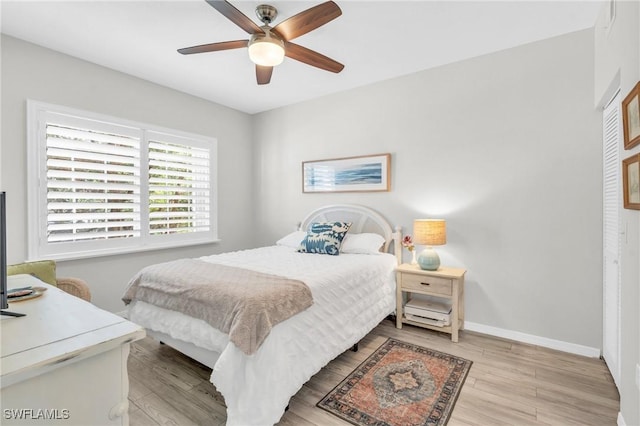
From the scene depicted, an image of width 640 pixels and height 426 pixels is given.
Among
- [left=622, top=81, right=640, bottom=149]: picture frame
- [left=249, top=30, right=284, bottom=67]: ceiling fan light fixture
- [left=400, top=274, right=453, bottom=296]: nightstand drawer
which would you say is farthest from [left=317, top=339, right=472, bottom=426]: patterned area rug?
[left=249, top=30, right=284, bottom=67]: ceiling fan light fixture

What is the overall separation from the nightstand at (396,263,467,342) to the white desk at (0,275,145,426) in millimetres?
2520

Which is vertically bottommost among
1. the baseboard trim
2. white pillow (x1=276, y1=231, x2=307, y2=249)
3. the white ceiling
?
the baseboard trim

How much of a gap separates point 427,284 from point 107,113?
375 cm

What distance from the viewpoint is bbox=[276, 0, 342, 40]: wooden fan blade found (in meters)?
1.83

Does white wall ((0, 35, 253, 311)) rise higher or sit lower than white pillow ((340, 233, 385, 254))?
higher

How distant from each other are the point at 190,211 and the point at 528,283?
394cm

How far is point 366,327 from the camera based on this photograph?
269 cm

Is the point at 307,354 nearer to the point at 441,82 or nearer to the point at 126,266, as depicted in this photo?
the point at 126,266

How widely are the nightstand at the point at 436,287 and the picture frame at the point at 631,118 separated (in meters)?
1.59

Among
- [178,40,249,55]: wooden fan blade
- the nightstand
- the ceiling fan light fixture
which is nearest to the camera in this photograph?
the ceiling fan light fixture

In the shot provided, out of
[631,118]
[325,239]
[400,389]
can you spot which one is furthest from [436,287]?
[631,118]

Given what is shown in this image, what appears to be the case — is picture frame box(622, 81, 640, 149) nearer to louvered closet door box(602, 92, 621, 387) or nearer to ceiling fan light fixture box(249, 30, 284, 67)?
louvered closet door box(602, 92, 621, 387)

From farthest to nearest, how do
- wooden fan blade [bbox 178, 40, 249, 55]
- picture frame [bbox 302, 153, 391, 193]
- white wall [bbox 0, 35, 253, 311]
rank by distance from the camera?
1. picture frame [bbox 302, 153, 391, 193]
2. white wall [bbox 0, 35, 253, 311]
3. wooden fan blade [bbox 178, 40, 249, 55]

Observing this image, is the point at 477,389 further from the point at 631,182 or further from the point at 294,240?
the point at 294,240
